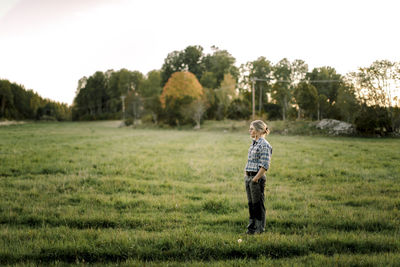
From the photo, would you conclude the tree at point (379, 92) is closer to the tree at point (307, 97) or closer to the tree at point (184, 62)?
the tree at point (307, 97)

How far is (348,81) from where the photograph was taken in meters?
29.6

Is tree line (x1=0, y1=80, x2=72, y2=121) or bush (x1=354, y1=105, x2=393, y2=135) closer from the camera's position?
bush (x1=354, y1=105, x2=393, y2=135)

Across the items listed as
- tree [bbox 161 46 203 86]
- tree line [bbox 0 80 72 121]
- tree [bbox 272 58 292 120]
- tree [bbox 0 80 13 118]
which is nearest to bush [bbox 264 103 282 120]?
tree [bbox 272 58 292 120]

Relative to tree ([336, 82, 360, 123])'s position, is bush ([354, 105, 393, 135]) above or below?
below

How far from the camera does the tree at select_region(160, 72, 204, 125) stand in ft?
170

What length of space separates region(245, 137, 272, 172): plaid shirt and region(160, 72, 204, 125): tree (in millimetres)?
46483

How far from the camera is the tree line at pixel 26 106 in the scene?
54.6 meters

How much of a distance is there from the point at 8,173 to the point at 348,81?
110ft

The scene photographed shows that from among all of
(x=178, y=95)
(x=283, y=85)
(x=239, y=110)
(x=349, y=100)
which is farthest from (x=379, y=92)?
(x=178, y=95)

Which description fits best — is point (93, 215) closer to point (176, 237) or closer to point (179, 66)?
point (176, 237)

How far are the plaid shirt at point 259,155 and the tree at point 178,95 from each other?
46.5 meters

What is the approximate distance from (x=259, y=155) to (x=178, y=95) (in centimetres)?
5484

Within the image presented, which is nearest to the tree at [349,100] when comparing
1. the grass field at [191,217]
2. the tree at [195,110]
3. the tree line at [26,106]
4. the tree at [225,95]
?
the grass field at [191,217]

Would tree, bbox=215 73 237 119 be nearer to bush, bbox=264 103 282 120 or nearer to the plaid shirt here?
bush, bbox=264 103 282 120
